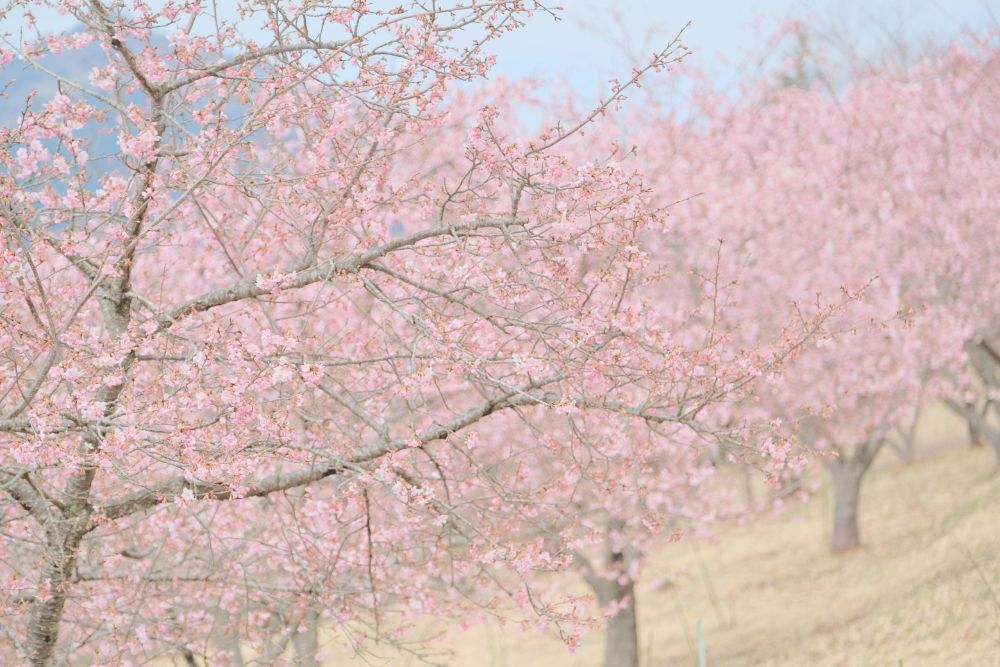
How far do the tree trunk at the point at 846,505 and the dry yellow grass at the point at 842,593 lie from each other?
1.27 ft

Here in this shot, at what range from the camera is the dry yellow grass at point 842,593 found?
13.2 m

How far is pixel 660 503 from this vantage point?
15625 mm

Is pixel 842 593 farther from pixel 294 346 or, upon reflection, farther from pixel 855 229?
pixel 294 346

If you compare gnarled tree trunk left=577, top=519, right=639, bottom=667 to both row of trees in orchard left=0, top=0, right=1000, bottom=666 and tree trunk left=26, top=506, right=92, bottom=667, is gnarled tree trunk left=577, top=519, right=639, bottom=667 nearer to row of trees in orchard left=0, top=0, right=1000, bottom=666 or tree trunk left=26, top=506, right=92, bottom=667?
row of trees in orchard left=0, top=0, right=1000, bottom=666

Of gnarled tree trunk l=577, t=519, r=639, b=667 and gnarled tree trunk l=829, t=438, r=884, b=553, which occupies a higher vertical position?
gnarled tree trunk l=829, t=438, r=884, b=553

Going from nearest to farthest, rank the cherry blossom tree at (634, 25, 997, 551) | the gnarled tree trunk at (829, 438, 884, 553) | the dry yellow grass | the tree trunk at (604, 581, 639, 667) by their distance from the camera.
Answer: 1. the dry yellow grass
2. the tree trunk at (604, 581, 639, 667)
3. the cherry blossom tree at (634, 25, 997, 551)
4. the gnarled tree trunk at (829, 438, 884, 553)

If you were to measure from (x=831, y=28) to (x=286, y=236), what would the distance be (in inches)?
1062

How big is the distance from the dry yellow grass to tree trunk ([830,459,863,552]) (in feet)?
1.27

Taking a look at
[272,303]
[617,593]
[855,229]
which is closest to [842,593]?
[617,593]

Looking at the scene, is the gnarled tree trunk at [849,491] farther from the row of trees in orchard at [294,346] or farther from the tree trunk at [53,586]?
the tree trunk at [53,586]

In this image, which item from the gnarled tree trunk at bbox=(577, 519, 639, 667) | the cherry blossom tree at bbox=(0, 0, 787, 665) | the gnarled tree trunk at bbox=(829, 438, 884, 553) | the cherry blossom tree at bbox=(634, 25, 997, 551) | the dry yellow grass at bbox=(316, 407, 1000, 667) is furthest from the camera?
the gnarled tree trunk at bbox=(829, 438, 884, 553)

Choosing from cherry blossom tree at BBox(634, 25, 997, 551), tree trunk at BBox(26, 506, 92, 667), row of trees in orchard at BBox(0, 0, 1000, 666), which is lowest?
tree trunk at BBox(26, 506, 92, 667)

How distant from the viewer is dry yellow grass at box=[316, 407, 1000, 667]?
43.2 ft

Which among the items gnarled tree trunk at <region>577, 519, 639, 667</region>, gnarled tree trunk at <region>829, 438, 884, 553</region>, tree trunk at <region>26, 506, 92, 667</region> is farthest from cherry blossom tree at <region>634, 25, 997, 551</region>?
tree trunk at <region>26, 506, 92, 667</region>
